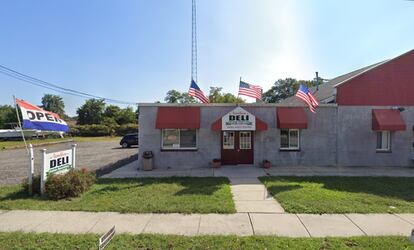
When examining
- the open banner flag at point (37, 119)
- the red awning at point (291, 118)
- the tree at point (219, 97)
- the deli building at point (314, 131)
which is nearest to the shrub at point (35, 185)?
the open banner flag at point (37, 119)

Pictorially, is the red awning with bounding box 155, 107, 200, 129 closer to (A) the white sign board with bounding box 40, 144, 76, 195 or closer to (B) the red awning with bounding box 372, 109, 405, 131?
(A) the white sign board with bounding box 40, 144, 76, 195

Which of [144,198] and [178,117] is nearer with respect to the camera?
[144,198]

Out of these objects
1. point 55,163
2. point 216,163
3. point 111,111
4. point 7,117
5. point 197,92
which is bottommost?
point 216,163

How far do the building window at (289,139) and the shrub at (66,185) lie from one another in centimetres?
1054

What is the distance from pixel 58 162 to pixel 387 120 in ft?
53.9

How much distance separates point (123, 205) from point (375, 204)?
7429 mm

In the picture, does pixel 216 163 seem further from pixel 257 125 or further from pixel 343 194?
pixel 343 194

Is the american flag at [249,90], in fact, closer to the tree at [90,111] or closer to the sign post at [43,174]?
the sign post at [43,174]

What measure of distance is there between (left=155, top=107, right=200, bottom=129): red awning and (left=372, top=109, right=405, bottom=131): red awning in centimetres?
997

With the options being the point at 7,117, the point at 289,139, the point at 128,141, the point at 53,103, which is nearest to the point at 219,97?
the point at 128,141

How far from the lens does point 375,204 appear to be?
26.4ft

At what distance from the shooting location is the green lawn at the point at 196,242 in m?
5.34

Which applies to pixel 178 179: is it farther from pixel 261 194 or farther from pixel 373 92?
pixel 373 92

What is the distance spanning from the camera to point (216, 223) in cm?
666
